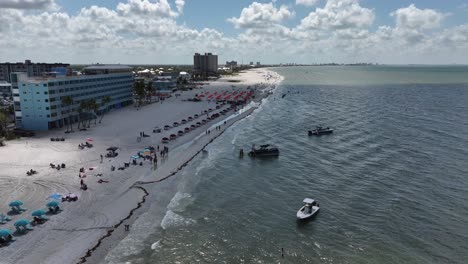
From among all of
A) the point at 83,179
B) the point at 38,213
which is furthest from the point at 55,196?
the point at 83,179

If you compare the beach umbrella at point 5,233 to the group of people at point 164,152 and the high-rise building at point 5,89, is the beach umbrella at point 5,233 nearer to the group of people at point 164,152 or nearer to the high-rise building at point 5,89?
the group of people at point 164,152


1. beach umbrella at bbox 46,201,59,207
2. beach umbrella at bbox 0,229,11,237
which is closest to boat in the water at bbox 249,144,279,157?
beach umbrella at bbox 46,201,59,207

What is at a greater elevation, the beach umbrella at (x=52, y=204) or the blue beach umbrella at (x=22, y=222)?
the beach umbrella at (x=52, y=204)

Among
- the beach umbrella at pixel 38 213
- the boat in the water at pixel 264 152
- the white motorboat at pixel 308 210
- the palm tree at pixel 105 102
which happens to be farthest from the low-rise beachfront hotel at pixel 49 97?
the white motorboat at pixel 308 210

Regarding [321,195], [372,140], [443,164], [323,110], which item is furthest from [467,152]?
[323,110]

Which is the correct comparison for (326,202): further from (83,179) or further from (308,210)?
(83,179)

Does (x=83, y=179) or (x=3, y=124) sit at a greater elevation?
(x=3, y=124)
